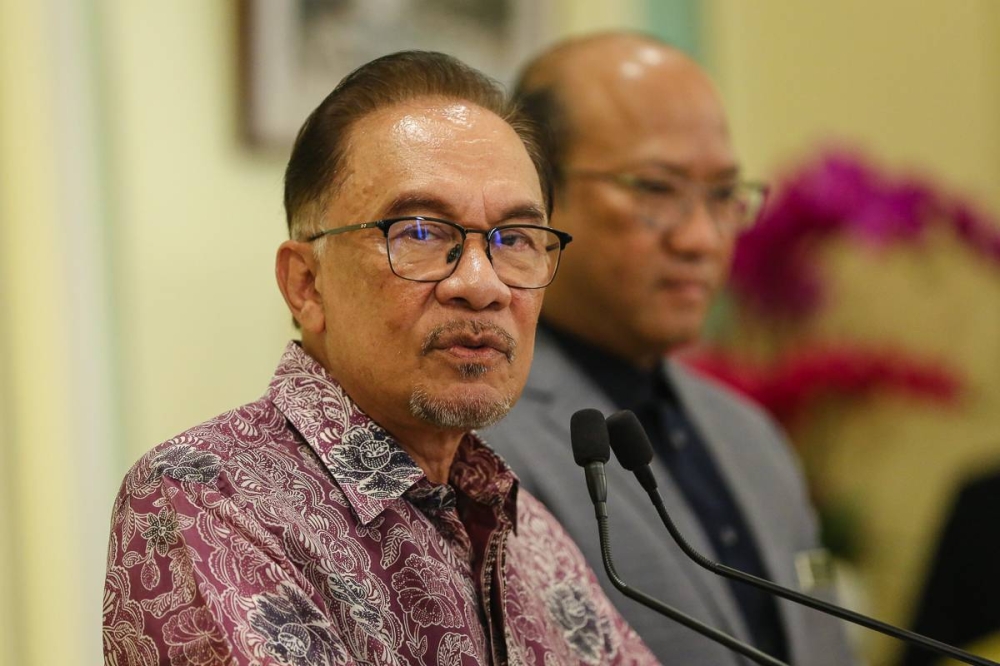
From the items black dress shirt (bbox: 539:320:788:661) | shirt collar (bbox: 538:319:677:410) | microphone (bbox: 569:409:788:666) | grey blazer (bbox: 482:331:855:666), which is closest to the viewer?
microphone (bbox: 569:409:788:666)

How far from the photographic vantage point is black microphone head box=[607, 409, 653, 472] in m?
1.07

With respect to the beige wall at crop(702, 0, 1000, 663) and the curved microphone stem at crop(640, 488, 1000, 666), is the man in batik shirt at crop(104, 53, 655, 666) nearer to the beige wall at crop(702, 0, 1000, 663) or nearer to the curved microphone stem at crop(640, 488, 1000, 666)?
the curved microphone stem at crop(640, 488, 1000, 666)

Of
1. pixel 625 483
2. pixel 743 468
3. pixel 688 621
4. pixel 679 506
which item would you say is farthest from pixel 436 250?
pixel 743 468

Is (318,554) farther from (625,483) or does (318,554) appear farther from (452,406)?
(625,483)

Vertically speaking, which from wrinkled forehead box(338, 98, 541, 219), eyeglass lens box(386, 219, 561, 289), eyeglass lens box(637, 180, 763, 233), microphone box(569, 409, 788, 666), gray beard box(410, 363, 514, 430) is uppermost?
wrinkled forehead box(338, 98, 541, 219)

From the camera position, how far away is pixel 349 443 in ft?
3.44

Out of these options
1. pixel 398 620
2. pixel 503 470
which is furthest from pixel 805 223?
pixel 398 620

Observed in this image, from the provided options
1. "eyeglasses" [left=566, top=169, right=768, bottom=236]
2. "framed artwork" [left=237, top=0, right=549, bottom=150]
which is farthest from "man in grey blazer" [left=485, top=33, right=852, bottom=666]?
"framed artwork" [left=237, top=0, right=549, bottom=150]

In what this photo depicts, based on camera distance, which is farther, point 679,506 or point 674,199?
point 674,199

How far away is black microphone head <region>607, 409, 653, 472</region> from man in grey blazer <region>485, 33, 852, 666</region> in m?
0.56

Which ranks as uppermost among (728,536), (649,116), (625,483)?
(649,116)

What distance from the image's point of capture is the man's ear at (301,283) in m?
1.09

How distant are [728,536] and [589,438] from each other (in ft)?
2.55

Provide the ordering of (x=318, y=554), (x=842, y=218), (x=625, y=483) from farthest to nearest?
(x=842, y=218) → (x=625, y=483) → (x=318, y=554)
